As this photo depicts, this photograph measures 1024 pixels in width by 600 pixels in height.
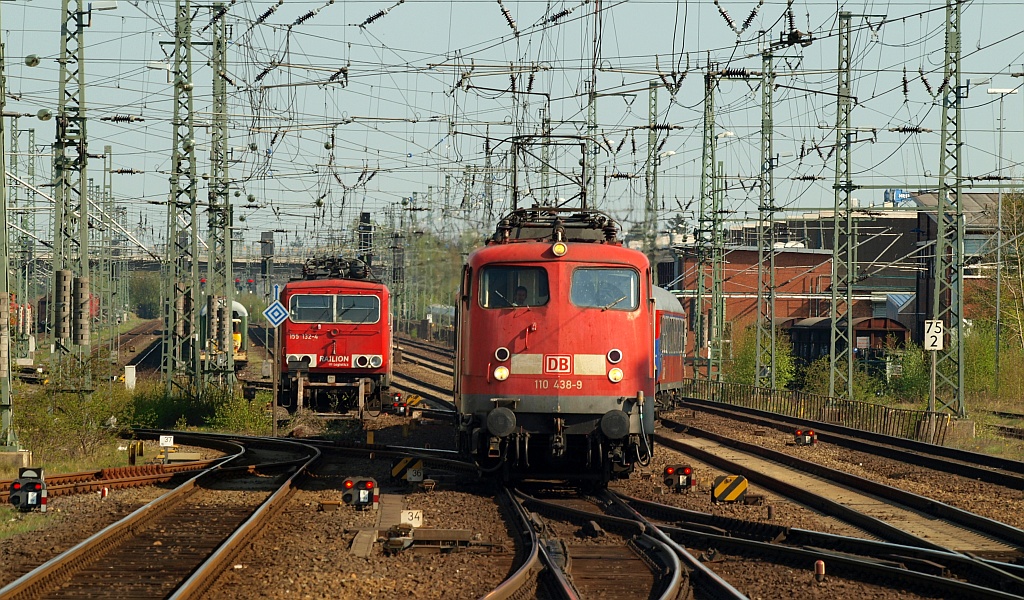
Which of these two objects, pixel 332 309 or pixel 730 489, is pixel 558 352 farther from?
pixel 332 309

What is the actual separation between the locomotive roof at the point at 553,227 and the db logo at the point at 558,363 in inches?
69.6

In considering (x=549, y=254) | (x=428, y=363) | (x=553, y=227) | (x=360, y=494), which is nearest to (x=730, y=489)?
(x=549, y=254)

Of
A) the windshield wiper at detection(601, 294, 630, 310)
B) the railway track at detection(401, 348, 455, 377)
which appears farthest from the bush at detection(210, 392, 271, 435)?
the railway track at detection(401, 348, 455, 377)

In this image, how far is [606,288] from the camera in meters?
15.1

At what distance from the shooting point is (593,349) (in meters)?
14.8

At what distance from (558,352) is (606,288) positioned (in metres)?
1.12

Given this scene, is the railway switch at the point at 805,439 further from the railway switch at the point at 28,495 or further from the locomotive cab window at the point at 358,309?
the railway switch at the point at 28,495

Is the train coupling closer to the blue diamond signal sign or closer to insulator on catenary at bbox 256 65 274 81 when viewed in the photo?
the blue diamond signal sign

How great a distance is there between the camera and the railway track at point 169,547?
905 cm

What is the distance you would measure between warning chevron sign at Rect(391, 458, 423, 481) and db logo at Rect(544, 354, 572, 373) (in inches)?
103

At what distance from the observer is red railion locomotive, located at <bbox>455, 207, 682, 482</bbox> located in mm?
14602

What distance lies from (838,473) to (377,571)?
34.0 ft

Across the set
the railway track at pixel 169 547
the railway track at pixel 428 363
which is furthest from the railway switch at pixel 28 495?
the railway track at pixel 428 363

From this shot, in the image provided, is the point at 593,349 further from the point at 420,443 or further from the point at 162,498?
the point at 420,443
